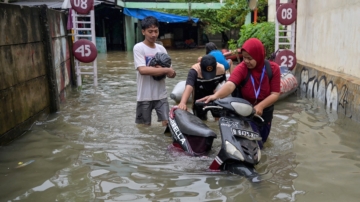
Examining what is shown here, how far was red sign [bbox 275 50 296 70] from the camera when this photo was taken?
30.7 feet

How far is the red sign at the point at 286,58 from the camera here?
9367 mm

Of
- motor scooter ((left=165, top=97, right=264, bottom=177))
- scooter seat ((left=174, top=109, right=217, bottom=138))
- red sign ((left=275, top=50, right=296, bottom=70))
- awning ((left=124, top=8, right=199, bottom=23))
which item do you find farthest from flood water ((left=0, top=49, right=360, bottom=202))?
awning ((left=124, top=8, right=199, bottom=23))

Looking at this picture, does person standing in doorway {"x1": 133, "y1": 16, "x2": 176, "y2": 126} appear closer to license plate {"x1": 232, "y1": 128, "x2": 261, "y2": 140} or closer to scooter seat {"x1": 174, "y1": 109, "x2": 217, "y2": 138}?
scooter seat {"x1": 174, "y1": 109, "x2": 217, "y2": 138}

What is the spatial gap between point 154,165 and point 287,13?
7158 millimetres

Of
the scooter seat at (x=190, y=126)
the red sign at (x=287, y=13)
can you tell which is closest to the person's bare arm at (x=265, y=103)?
the scooter seat at (x=190, y=126)

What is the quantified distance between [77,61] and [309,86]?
582cm

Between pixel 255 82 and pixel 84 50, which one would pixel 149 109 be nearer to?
pixel 255 82

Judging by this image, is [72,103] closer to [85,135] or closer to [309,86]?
[85,135]

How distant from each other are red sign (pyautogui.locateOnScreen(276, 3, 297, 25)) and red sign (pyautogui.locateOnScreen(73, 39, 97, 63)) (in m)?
5.05

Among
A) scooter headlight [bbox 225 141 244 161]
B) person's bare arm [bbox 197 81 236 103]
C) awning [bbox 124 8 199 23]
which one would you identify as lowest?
scooter headlight [bbox 225 141 244 161]

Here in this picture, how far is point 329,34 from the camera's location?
7.53 metres

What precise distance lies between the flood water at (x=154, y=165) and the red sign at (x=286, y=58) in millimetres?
3326

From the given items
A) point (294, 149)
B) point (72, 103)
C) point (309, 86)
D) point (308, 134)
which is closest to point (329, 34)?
point (309, 86)

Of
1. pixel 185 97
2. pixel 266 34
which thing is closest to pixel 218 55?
pixel 185 97
